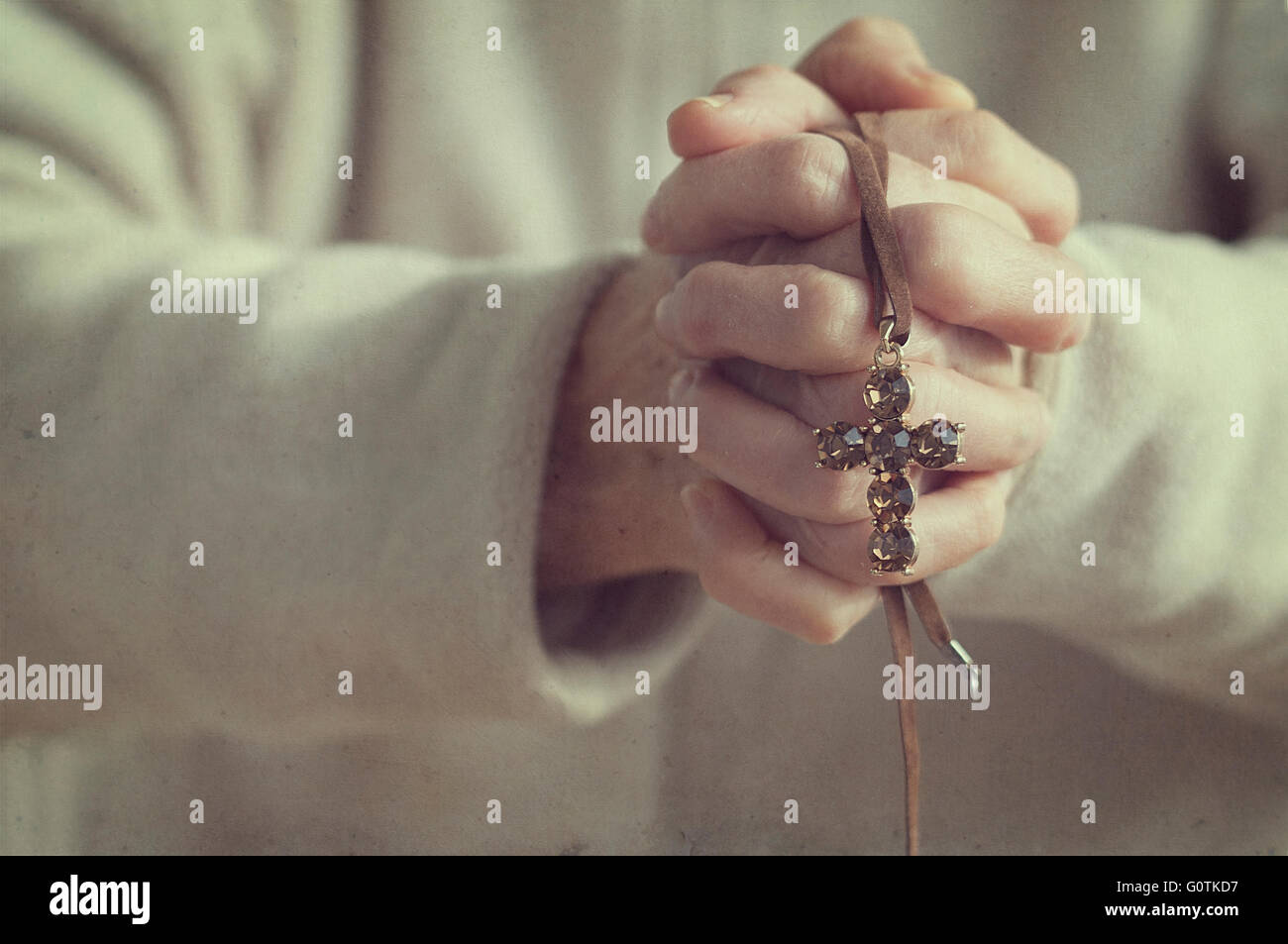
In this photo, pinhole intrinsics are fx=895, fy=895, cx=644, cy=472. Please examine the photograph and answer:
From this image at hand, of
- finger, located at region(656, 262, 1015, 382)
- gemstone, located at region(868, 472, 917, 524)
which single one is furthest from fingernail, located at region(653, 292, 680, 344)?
gemstone, located at region(868, 472, 917, 524)

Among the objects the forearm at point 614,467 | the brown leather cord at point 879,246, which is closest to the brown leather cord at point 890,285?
the brown leather cord at point 879,246

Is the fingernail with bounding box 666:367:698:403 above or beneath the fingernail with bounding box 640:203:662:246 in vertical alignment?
beneath

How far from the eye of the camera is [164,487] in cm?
42

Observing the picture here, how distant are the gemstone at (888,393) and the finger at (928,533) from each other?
0.09 ft

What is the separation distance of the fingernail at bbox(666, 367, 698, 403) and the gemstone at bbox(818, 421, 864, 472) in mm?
76

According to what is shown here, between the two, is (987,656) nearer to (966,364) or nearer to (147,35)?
(966,364)

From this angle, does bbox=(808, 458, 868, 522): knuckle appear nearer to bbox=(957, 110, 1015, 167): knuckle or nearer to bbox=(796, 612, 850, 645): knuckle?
bbox=(796, 612, 850, 645): knuckle

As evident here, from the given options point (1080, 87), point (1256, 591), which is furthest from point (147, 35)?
point (1256, 591)

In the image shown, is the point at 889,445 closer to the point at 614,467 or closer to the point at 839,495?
the point at 839,495

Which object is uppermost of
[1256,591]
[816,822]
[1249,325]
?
[1249,325]

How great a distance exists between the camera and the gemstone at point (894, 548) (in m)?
0.31

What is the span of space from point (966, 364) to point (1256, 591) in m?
0.22

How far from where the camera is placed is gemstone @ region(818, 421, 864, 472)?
32cm

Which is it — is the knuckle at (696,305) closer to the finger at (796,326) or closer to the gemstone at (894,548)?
the finger at (796,326)
